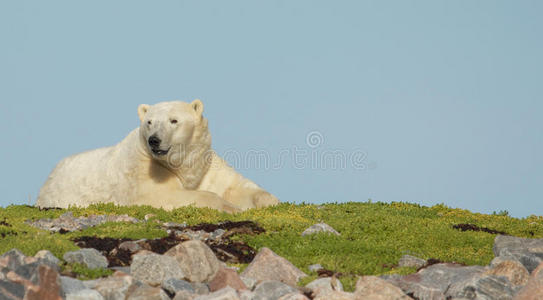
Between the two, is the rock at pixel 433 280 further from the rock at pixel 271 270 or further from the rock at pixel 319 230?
the rock at pixel 319 230

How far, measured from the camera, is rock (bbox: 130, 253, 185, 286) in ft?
24.3

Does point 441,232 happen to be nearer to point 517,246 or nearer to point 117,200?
point 517,246

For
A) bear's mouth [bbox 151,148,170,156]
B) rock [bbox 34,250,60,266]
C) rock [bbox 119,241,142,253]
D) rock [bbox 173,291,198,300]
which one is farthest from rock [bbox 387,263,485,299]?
bear's mouth [bbox 151,148,170,156]

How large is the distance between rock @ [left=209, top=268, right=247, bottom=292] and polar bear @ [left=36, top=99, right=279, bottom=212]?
667cm

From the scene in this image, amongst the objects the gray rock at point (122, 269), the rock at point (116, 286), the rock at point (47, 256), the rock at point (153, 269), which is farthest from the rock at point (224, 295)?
the rock at point (47, 256)

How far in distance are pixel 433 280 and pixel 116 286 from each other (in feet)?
12.0

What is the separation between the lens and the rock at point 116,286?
267 inches

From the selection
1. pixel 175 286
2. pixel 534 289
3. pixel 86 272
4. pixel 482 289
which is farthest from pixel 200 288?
pixel 534 289

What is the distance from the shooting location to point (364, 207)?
15.6 meters

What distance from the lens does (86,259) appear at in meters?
8.06

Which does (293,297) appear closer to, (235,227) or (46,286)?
(46,286)

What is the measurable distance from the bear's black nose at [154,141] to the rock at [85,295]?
7034 mm

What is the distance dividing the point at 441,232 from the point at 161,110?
615 centimetres

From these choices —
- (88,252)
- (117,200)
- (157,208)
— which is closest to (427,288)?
(88,252)
